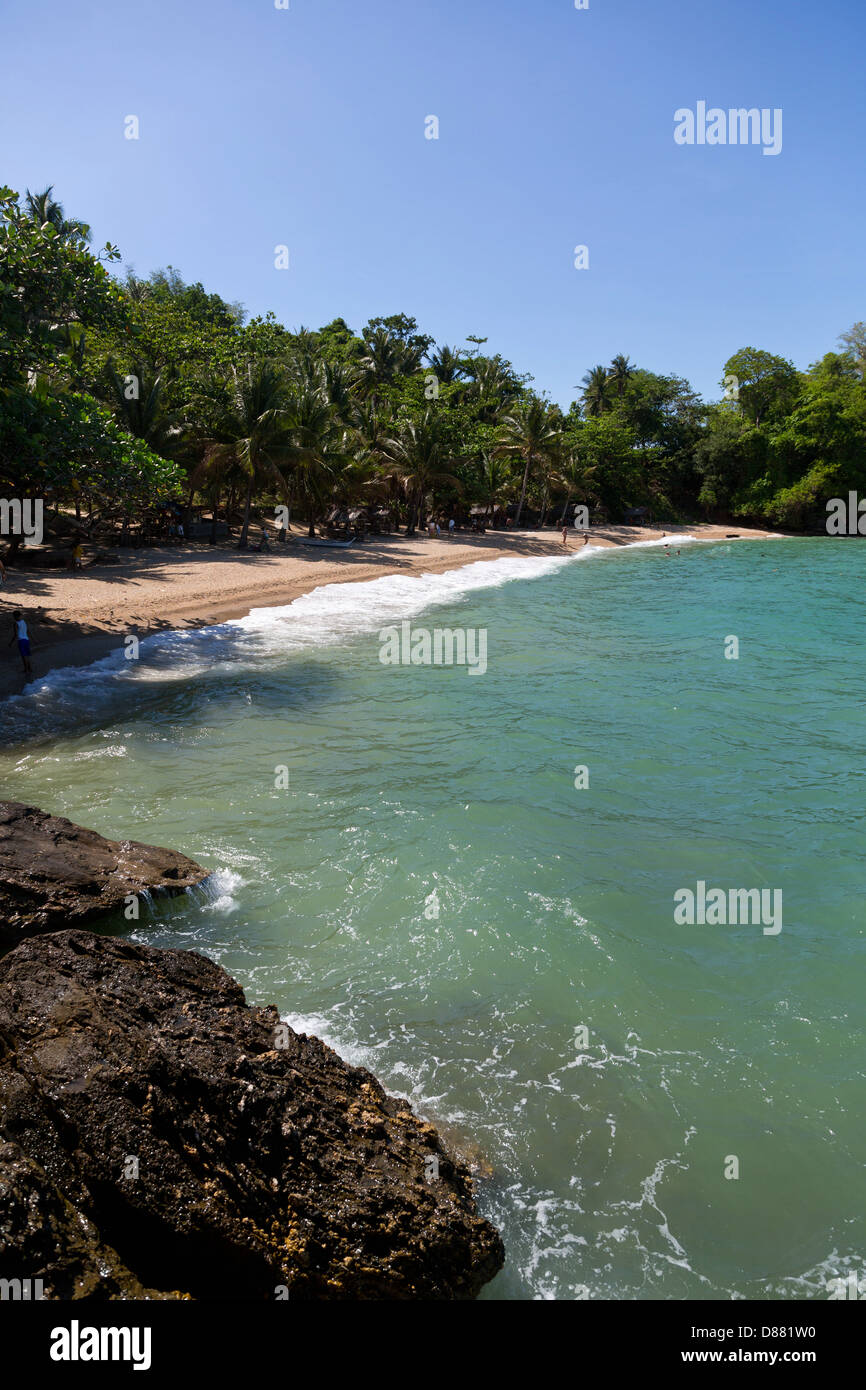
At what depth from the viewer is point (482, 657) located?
2105 centimetres

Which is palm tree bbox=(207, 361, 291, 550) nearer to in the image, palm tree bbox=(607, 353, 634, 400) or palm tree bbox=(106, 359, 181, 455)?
palm tree bbox=(106, 359, 181, 455)

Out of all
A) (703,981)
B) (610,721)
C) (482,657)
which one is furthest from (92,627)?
(703,981)

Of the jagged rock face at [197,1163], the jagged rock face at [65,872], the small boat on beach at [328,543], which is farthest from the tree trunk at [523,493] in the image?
the jagged rock face at [197,1163]

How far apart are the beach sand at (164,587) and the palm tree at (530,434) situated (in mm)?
12729

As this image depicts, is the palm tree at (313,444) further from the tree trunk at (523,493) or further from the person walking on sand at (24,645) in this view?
the person walking on sand at (24,645)

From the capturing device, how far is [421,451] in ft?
140

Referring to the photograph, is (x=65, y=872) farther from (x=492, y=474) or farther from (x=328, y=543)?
(x=492, y=474)

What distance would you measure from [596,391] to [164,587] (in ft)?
238

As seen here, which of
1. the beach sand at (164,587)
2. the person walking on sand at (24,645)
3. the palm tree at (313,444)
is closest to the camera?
the person walking on sand at (24,645)

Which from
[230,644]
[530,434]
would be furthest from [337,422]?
[230,644]

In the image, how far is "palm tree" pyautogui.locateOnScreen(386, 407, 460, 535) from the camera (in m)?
42.4

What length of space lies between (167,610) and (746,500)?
6174 centimetres

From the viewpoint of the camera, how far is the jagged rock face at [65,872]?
7047 mm

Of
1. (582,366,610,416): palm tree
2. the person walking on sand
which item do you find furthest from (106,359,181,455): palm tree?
(582,366,610,416): palm tree
